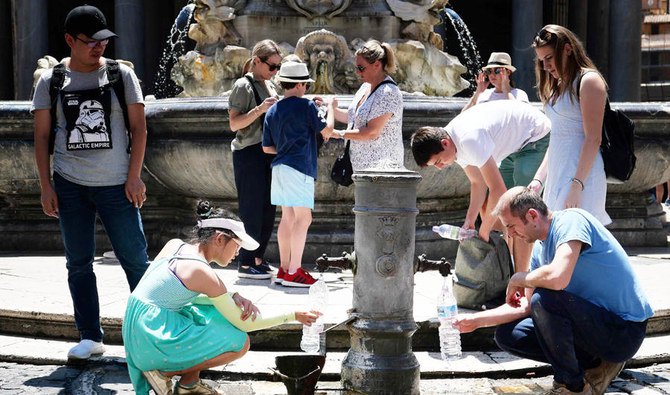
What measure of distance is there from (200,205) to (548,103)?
1.81 metres

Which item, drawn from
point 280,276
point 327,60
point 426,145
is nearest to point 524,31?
point 327,60

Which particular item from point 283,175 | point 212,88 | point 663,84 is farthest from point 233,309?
point 663,84

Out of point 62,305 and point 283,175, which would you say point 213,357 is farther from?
point 283,175

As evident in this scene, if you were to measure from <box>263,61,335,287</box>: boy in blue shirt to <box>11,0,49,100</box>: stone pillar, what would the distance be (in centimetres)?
1961

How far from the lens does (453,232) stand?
5.73 metres

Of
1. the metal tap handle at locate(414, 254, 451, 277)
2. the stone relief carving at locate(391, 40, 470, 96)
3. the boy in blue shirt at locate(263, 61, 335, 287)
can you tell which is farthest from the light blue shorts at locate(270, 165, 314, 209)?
the stone relief carving at locate(391, 40, 470, 96)

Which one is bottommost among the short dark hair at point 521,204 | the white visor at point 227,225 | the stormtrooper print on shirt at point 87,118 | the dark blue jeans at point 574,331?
the dark blue jeans at point 574,331

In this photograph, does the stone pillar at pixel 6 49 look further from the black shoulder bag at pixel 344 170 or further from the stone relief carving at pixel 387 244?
the stone relief carving at pixel 387 244

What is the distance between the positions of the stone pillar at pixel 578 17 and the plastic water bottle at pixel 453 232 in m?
28.2

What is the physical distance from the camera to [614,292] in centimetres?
480

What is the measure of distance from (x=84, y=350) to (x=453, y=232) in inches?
76.1

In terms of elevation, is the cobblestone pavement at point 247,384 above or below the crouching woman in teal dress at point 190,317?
below

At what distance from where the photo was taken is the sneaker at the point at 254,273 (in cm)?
763

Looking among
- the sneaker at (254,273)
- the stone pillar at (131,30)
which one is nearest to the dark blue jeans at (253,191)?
the sneaker at (254,273)
